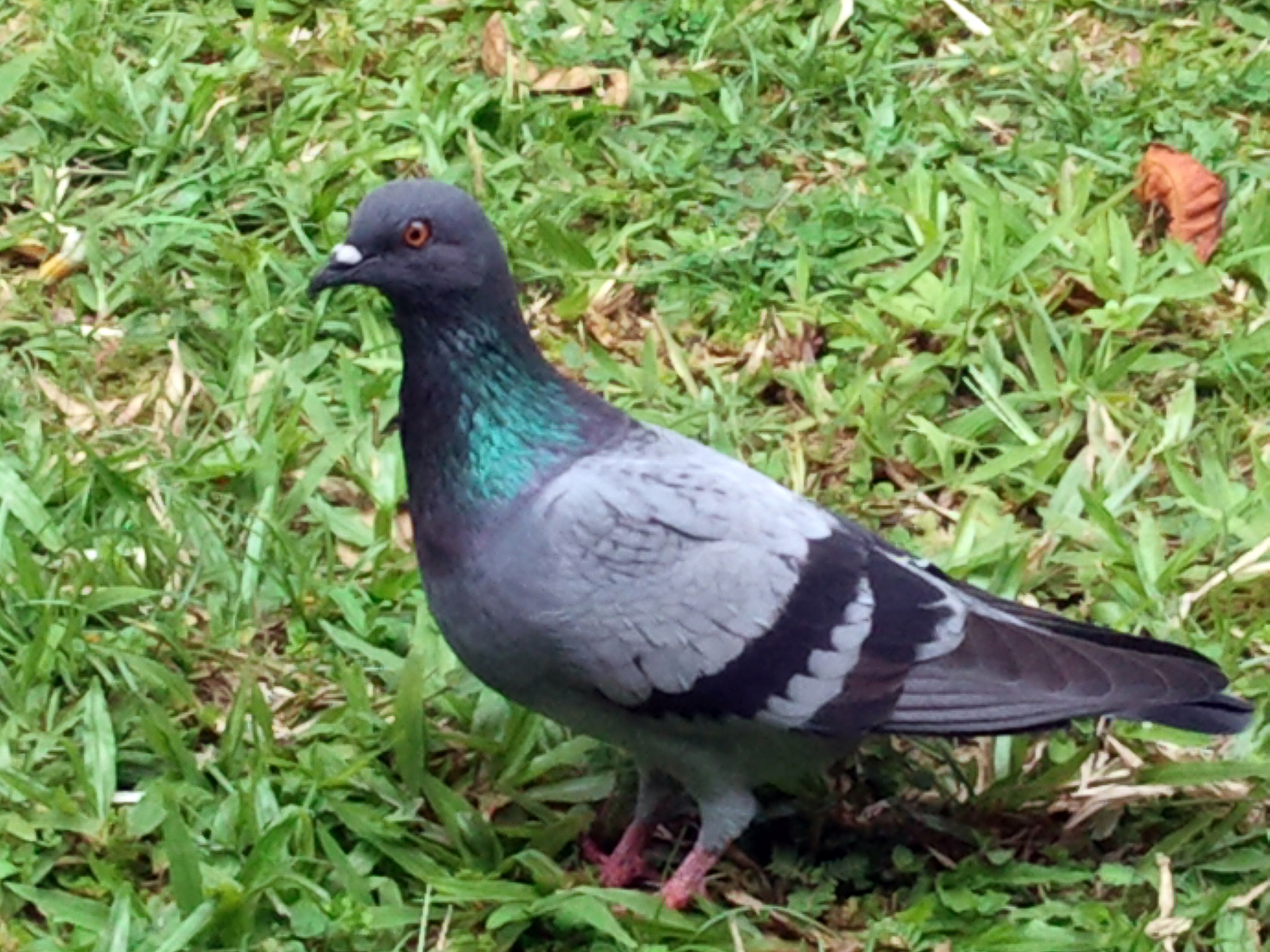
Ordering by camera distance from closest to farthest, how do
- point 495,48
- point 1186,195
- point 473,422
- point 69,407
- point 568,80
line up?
point 473,422, point 69,407, point 1186,195, point 568,80, point 495,48

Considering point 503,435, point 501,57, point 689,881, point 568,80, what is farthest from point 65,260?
point 689,881

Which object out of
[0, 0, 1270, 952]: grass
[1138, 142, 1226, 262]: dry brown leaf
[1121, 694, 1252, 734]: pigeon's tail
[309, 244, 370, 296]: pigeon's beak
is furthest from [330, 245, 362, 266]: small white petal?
[1138, 142, 1226, 262]: dry brown leaf

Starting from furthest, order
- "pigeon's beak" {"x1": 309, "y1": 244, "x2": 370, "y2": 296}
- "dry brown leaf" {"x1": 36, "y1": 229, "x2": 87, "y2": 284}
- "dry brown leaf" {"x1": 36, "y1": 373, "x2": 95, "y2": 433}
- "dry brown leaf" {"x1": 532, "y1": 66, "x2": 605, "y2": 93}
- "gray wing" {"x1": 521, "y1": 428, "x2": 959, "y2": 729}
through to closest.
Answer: "dry brown leaf" {"x1": 532, "y1": 66, "x2": 605, "y2": 93}, "dry brown leaf" {"x1": 36, "y1": 229, "x2": 87, "y2": 284}, "dry brown leaf" {"x1": 36, "y1": 373, "x2": 95, "y2": 433}, "pigeon's beak" {"x1": 309, "y1": 244, "x2": 370, "y2": 296}, "gray wing" {"x1": 521, "y1": 428, "x2": 959, "y2": 729}

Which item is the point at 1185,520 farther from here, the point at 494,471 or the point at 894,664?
the point at 494,471

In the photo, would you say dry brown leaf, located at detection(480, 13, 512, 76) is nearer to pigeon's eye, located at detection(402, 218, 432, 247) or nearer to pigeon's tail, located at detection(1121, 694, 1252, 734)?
pigeon's eye, located at detection(402, 218, 432, 247)

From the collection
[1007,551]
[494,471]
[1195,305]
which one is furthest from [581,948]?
[1195,305]

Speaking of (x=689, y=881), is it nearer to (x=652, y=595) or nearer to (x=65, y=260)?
(x=652, y=595)

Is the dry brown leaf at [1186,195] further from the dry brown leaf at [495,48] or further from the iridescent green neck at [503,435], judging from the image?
the iridescent green neck at [503,435]
